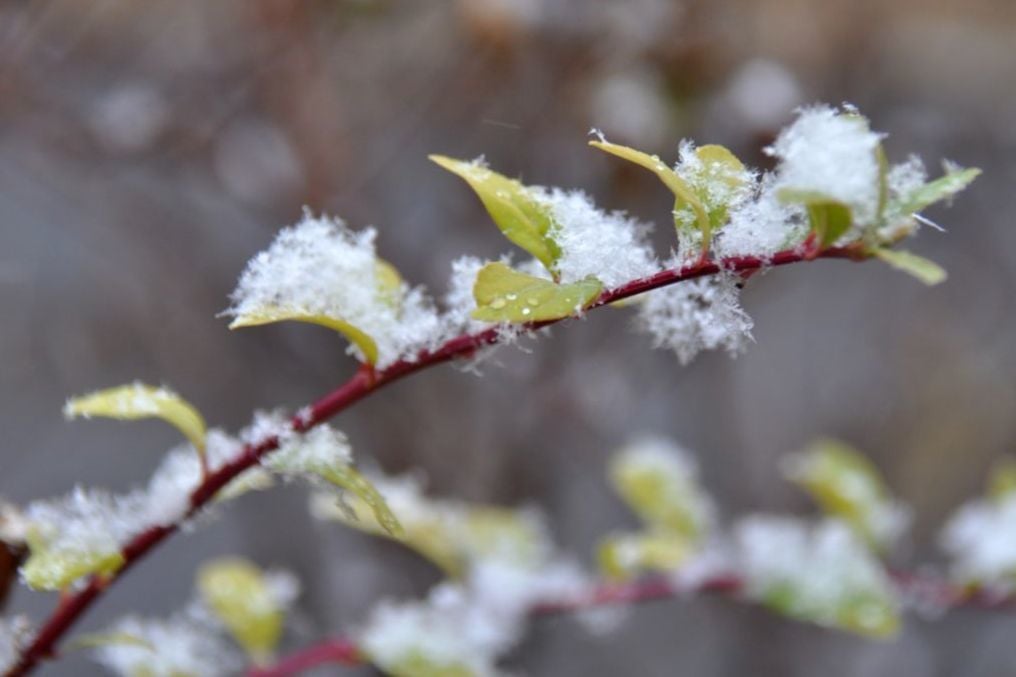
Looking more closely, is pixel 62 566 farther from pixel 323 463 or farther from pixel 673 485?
pixel 673 485

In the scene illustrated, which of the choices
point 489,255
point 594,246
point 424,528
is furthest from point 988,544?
point 489,255

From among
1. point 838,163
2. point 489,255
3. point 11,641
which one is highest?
point 489,255

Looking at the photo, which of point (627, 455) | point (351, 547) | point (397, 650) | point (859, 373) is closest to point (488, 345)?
point (397, 650)

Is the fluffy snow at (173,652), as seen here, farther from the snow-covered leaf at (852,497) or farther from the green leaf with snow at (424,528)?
the snow-covered leaf at (852,497)

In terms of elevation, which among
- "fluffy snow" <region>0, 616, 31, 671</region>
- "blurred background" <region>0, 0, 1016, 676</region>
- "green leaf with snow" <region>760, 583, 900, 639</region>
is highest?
"blurred background" <region>0, 0, 1016, 676</region>

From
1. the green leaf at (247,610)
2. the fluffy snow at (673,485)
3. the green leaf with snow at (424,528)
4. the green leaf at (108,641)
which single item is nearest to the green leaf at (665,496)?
the fluffy snow at (673,485)

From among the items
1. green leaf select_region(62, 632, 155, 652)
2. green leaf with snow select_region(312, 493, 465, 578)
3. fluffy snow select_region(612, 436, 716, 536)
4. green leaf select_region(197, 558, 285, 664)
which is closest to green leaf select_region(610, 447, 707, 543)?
fluffy snow select_region(612, 436, 716, 536)

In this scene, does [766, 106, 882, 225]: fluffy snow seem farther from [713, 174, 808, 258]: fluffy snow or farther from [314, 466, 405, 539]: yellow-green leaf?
[314, 466, 405, 539]: yellow-green leaf
